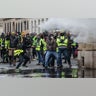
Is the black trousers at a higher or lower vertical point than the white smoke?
lower

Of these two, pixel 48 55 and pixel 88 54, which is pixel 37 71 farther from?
pixel 88 54

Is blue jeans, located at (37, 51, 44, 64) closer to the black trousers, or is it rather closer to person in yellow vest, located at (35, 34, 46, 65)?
person in yellow vest, located at (35, 34, 46, 65)

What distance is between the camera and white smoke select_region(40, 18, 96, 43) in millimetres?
16578

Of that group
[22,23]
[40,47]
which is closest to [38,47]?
[40,47]

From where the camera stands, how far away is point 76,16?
652 inches

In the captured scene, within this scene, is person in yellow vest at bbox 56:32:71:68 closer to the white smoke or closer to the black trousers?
the white smoke

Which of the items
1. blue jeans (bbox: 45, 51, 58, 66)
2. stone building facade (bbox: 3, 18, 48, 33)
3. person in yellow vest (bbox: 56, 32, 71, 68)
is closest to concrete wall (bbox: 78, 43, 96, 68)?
person in yellow vest (bbox: 56, 32, 71, 68)

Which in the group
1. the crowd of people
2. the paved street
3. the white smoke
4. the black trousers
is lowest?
the paved street

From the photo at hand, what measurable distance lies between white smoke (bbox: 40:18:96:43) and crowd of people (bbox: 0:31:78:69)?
84 millimetres

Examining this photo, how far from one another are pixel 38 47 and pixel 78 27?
25.4 inches

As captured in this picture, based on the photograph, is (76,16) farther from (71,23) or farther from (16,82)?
(16,82)

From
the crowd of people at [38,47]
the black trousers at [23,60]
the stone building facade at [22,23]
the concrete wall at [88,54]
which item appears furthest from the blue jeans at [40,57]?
the concrete wall at [88,54]

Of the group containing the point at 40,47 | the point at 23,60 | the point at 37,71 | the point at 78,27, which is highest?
the point at 78,27

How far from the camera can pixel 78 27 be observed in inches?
655
